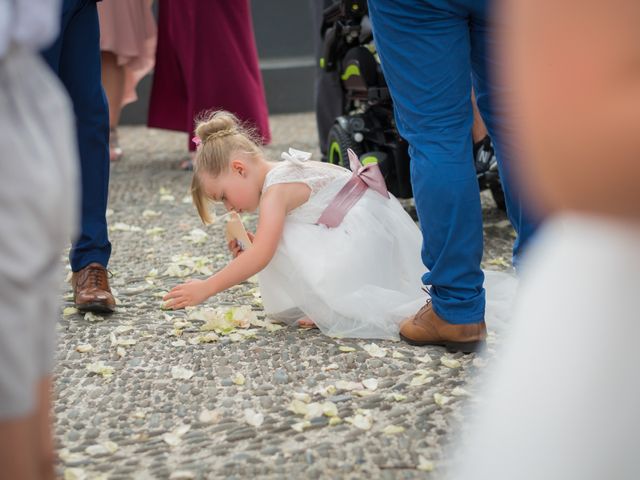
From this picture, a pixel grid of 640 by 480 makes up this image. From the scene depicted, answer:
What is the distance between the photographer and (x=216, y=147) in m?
2.96

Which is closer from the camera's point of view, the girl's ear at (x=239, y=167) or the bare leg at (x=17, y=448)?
the bare leg at (x=17, y=448)

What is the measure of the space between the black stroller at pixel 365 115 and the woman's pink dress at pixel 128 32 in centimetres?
184

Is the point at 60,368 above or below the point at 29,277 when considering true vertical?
below

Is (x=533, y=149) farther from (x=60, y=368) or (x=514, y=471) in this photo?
(x=60, y=368)

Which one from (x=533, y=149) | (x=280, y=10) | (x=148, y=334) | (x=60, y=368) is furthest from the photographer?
(x=280, y=10)

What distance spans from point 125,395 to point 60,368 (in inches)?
12.6

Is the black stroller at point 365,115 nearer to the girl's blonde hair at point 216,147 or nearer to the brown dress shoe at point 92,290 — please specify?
the girl's blonde hair at point 216,147

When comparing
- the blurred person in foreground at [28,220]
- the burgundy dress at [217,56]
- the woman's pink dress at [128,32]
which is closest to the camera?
the blurred person in foreground at [28,220]

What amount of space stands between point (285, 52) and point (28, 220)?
8.78 m

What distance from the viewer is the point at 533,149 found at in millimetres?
804

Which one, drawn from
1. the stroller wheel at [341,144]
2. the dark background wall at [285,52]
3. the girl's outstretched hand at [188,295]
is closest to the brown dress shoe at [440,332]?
the girl's outstretched hand at [188,295]

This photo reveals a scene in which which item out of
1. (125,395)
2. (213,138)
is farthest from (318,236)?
(125,395)

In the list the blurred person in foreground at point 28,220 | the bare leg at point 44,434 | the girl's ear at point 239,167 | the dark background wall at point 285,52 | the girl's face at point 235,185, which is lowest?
the dark background wall at point 285,52

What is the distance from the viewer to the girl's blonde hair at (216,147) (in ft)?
9.70
